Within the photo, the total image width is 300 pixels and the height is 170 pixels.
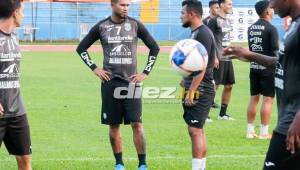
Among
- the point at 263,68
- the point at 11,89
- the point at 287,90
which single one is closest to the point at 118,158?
the point at 11,89

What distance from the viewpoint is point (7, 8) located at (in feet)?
26.1

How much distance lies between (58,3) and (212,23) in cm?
3727

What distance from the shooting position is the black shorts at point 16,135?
7.96 meters

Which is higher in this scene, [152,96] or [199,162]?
[199,162]

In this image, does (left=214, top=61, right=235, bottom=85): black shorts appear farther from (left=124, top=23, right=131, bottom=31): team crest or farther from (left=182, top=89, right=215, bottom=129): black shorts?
(left=182, top=89, right=215, bottom=129): black shorts

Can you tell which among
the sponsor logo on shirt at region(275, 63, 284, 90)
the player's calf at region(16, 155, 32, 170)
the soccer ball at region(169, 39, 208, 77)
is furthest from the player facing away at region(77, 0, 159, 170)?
the sponsor logo on shirt at region(275, 63, 284, 90)

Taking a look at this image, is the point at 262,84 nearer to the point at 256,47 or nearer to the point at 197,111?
the point at 256,47

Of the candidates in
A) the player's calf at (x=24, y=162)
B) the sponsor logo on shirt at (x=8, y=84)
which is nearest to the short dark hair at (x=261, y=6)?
the sponsor logo on shirt at (x=8, y=84)

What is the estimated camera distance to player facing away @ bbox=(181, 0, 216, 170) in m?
9.48

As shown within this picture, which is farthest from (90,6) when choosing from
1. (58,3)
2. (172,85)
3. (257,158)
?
(257,158)

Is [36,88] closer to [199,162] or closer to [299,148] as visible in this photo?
[199,162]

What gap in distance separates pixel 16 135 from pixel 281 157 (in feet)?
10.4

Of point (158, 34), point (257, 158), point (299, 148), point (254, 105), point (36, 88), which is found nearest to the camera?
point (299, 148)

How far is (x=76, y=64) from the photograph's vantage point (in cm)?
3114
